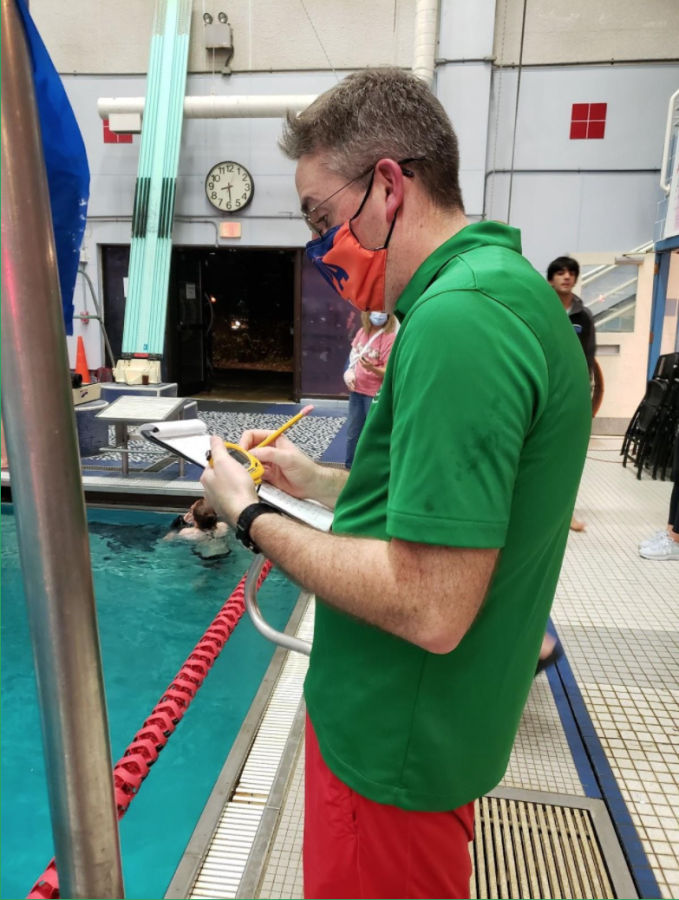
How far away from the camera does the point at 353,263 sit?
1016 millimetres

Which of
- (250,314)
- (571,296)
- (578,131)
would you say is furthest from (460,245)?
(250,314)

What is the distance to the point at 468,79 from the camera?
27.7ft

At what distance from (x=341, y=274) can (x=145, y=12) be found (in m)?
10.7

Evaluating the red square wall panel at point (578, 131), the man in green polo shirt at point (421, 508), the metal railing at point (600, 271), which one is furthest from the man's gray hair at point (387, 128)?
the red square wall panel at point (578, 131)

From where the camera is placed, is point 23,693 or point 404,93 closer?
point 404,93

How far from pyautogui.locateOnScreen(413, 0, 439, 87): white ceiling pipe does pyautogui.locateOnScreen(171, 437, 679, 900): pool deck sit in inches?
290

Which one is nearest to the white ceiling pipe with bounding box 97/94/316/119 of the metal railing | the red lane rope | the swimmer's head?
the metal railing

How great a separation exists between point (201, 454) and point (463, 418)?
702 millimetres

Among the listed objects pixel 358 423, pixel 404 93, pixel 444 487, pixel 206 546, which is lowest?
pixel 206 546

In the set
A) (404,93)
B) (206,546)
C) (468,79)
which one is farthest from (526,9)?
(404,93)

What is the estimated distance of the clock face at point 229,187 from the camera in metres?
9.55

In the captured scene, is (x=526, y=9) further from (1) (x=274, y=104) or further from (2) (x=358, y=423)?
(2) (x=358, y=423)

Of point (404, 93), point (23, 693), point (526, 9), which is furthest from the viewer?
point (526, 9)

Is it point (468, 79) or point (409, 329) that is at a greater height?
point (468, 79)
